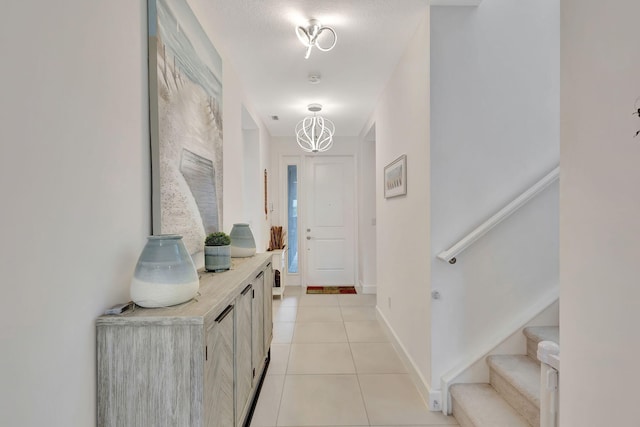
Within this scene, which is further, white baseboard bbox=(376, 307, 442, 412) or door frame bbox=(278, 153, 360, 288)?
door frame bbox=(278, 153, 360, 288)

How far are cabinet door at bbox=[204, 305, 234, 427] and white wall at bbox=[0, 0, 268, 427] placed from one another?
A: 36 cm

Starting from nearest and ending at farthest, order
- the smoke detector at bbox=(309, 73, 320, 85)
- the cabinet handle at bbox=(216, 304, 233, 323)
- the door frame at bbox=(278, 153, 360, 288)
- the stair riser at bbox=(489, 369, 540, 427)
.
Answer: the cabinet handle at bbox=(216, 304, 233, 323) → the stair riser at bbox=(489, 369, 540, 427) → the smoke detector at bbox=(309, 73, 320, 85) → the door frame at bbox=(278, 153, 360, 288)

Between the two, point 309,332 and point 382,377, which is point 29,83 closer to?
point 382,377

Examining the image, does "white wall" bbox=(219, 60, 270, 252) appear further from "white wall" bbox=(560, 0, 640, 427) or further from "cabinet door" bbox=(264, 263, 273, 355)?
"white wall" bbox=(560, 0, 640, 427)

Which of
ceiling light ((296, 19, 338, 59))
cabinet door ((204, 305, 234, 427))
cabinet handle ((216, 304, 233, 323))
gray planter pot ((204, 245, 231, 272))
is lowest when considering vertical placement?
cabinet door ((204, 305, 234, 427))

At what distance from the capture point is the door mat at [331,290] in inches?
210

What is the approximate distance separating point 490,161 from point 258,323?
1.91m

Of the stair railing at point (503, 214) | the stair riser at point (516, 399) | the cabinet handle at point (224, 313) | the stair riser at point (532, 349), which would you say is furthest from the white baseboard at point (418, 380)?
the cabinet handle at point (224, 313)

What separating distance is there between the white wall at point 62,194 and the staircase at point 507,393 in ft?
6.26

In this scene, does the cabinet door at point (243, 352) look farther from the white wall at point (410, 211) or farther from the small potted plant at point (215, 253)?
the white wall at point (410, 211)

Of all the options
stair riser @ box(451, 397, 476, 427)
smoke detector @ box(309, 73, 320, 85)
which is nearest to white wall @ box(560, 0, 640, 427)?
stair riser @ box(451, 397, 476, 427)

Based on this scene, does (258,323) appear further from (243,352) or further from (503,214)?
(503,214)

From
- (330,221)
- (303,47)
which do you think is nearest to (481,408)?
(303,47)

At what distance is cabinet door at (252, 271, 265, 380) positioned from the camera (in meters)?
2.15
